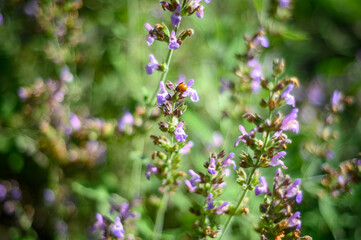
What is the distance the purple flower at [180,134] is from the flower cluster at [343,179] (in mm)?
1436

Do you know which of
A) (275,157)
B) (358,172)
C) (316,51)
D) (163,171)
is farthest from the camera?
(316,51)

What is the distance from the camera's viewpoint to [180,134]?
1.81 m

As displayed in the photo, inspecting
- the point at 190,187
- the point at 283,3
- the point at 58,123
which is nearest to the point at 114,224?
the point at 190,187

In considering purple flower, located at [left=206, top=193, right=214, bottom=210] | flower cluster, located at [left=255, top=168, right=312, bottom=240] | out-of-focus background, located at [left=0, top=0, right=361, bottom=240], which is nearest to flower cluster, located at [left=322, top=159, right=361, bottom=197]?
out-of-focus background, located at [left=0, top=0, right=361, bottom=240]

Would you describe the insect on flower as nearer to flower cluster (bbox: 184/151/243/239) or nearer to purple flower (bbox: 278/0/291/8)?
flower cluster (bbox: 184/151/243/239)

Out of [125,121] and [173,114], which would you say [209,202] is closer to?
[173,114]

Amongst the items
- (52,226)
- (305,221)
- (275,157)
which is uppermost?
(305,221)

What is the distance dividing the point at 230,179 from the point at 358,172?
38.5 inches

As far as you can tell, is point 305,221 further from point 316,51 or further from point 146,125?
point 316,51

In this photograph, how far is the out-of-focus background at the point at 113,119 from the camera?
286 cm

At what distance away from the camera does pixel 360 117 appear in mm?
3527

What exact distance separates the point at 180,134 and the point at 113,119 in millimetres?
1775

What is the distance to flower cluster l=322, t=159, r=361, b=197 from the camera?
8.50 ft

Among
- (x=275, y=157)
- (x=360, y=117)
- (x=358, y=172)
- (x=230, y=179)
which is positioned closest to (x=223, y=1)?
Answer: (x=360, y=117)
